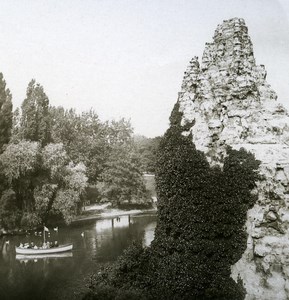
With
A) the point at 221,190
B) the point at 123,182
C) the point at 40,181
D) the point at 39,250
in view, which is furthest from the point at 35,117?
the point at 221,190

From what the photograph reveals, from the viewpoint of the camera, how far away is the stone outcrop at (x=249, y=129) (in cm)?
1756

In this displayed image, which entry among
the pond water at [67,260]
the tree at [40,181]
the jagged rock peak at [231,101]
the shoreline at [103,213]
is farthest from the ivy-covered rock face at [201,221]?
the shoreline at [103,213]

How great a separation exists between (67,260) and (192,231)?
19.4 metres

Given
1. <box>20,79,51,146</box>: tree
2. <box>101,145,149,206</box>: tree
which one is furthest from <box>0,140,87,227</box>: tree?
<box>101,145,149,206</box>: tree

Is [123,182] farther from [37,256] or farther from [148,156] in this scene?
[37,256]

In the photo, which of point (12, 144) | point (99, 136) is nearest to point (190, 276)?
point (12, 144)

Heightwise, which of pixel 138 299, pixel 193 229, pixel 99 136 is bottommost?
pixel 138 299

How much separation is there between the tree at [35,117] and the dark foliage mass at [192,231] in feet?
97.4

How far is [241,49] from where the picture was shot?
67.8ft

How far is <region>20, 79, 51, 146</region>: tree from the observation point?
152 feet

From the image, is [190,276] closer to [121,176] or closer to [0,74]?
[0,74]

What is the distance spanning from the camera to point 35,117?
156 feet

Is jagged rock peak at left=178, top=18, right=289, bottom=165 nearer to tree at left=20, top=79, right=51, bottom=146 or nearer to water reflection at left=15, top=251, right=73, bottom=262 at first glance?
water reflection at left=15, top=251, right=73, bottom=262

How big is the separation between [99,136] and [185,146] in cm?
6012
